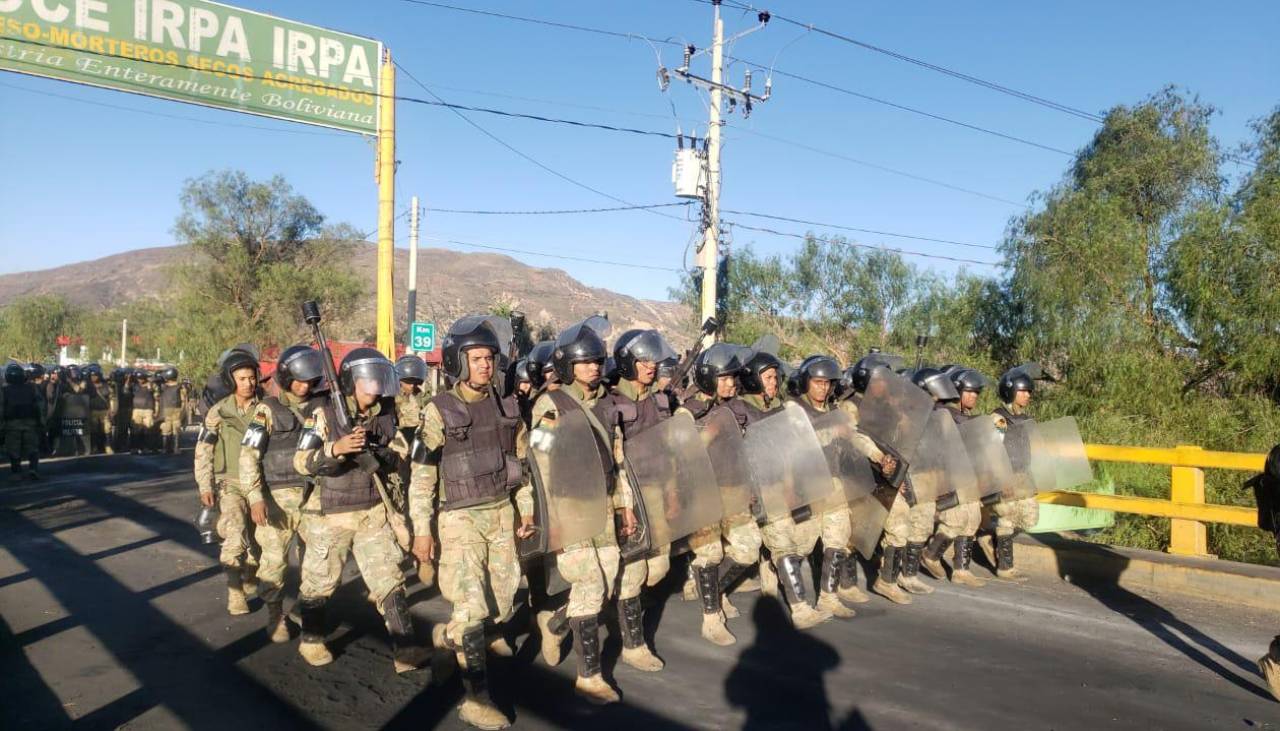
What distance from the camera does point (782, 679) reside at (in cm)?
518

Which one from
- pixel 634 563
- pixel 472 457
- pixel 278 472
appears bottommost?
pixel 634 563

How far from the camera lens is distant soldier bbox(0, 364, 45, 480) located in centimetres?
1460

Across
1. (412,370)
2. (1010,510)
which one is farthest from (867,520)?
(412,370)

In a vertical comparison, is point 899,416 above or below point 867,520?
above

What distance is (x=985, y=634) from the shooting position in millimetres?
6191

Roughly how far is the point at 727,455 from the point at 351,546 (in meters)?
2.42

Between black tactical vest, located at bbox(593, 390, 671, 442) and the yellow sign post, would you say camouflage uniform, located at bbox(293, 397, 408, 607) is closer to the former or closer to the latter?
black tactical vest, located at bbox(593, 390, 671, 442)

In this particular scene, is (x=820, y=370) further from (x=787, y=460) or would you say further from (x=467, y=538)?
(x=467, y=538)

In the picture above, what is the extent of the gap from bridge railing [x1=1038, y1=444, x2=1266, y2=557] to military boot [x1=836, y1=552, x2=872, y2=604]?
270cm

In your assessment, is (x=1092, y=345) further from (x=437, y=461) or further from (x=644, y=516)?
(x=437, y=461)

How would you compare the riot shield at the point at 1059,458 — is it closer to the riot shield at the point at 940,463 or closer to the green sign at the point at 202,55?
the riot shield at the point at 940,463

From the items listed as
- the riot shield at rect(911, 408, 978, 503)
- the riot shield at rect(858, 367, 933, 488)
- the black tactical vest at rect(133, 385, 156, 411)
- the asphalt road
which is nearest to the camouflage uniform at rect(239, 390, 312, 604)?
the asphalt road

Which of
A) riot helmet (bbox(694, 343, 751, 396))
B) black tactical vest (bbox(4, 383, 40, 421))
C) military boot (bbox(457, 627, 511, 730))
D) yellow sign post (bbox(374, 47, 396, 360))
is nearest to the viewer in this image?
military boot (bbox(457, 627, 511, 730))

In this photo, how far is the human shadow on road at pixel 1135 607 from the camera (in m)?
5.55
